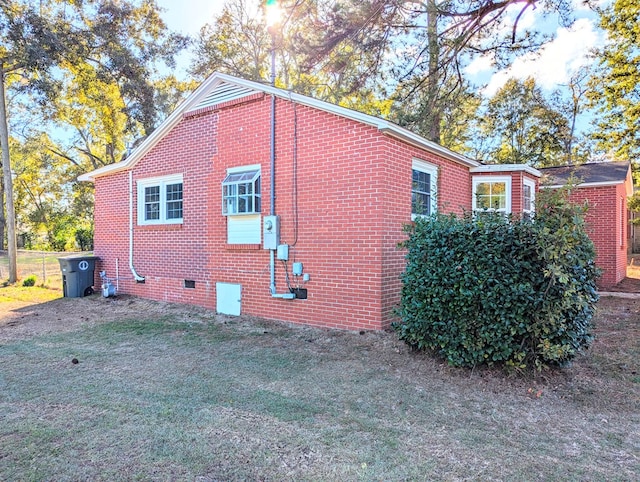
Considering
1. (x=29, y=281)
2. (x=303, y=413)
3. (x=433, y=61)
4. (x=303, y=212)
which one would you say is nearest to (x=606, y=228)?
(x=433, y=61)

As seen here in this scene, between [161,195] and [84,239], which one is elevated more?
[161,195]

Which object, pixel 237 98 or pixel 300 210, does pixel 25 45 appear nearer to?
pixel 237 98

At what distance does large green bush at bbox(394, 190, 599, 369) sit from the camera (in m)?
4.03

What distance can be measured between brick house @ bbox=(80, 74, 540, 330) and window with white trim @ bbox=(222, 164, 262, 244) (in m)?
0.02

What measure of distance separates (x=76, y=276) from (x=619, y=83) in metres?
20.7

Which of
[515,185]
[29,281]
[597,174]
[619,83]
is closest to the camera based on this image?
[515,185]

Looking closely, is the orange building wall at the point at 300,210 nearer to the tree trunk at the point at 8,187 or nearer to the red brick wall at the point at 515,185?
the red brick wall at the point at 515,185

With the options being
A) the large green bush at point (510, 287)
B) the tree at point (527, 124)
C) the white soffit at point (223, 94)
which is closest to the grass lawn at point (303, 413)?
the large green bush at point (510, 287)

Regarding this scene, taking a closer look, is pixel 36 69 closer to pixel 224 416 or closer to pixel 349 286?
pixel 349 286

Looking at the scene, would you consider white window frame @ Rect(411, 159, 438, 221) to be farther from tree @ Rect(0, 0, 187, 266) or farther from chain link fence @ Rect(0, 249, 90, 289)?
tree @ Rect(0, 0, 187, 266)

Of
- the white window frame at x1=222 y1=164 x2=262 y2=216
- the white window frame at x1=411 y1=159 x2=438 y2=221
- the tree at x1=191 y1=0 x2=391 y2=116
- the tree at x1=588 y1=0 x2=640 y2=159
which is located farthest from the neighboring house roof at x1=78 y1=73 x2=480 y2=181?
the tree at x1=588 y1=0 x2=640 y2=159

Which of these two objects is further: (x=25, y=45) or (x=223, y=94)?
(x=25, y=45)

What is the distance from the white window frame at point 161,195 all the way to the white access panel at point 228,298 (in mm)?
2004

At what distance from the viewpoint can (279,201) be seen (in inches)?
292
